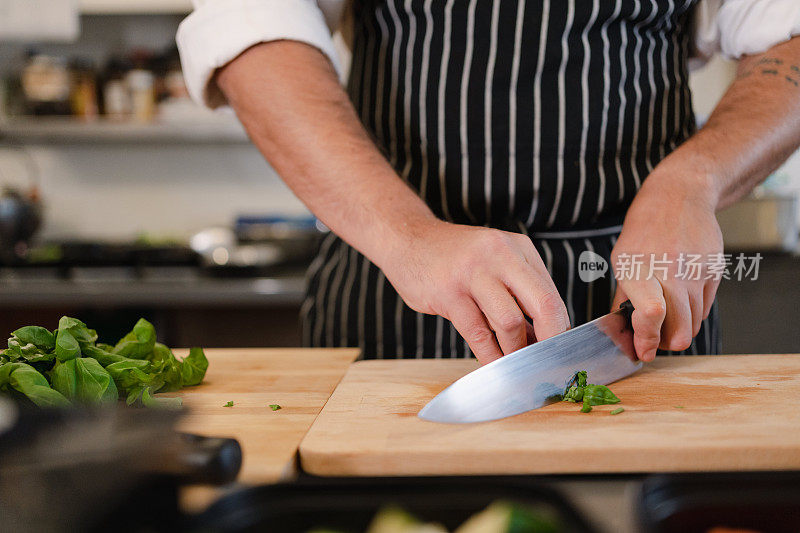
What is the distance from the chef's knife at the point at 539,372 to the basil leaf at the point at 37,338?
389mm

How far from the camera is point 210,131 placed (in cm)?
215

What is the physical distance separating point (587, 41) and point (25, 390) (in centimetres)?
79

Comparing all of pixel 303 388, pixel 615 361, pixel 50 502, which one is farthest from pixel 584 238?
pixel 50 502

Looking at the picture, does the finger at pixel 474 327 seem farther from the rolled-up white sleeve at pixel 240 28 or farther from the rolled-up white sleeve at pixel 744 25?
the rolled-up white sleeve at pixel 744 25

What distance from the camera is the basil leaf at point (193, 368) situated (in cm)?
78

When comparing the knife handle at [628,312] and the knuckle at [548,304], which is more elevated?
the knuckle at [548,304]

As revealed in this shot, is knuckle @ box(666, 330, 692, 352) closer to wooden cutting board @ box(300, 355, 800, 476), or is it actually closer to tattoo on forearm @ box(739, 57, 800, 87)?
wooden cutting board @ box(300, 355, 800, 476)

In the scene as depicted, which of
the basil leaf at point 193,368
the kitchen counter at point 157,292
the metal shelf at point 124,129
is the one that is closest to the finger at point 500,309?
the basil leaf at point 193,368

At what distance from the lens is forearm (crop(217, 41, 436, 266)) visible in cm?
77

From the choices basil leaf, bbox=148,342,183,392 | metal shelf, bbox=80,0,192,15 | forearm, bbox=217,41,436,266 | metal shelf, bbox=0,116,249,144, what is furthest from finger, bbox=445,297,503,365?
metal shelf, bbox=80,0,192,15

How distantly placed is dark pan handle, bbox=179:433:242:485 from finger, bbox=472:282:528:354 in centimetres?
28

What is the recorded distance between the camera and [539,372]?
2.20 feet

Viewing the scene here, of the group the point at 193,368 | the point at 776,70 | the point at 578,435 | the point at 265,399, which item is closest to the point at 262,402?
the point at 265,399

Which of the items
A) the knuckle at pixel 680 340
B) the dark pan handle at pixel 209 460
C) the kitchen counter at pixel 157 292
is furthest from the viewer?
the kitchen counter at pixel 157 292
